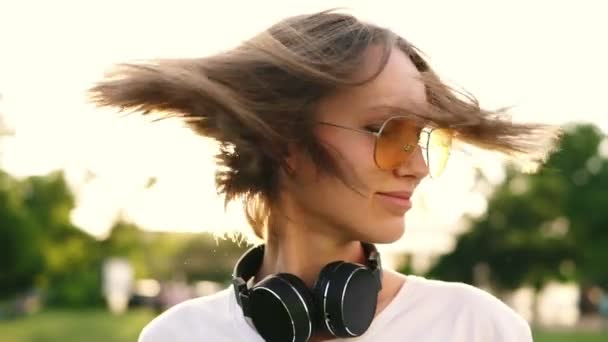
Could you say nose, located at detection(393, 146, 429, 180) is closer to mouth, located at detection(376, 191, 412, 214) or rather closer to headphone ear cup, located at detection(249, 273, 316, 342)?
mouth, located at detection(376, 191, 412, 214)

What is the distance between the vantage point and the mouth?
8.97 feet

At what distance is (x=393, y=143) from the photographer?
2713mm

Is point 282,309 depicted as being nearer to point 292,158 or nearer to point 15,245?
point 292,158

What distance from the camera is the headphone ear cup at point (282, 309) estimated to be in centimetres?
272

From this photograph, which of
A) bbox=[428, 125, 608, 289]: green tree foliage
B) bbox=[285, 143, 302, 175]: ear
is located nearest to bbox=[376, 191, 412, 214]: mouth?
bbox=[285, 143, 302, 175]: ear

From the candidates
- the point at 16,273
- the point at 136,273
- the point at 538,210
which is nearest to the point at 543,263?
the point at 538,210

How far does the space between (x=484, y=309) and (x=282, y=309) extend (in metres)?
0.49

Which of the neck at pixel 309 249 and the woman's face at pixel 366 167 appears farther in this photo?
the neck at pixel 309 249

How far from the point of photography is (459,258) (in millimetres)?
67062

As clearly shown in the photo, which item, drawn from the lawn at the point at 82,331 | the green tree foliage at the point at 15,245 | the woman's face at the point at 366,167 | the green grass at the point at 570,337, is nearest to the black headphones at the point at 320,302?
the woman's face at the point at 366,167

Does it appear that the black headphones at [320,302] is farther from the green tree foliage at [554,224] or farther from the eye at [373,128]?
the green tree foliage at [554,224]

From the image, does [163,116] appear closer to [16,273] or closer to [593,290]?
[16,273]

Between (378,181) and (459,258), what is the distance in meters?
65.1

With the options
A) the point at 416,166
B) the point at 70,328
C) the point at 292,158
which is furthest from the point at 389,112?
the point at 70,328
